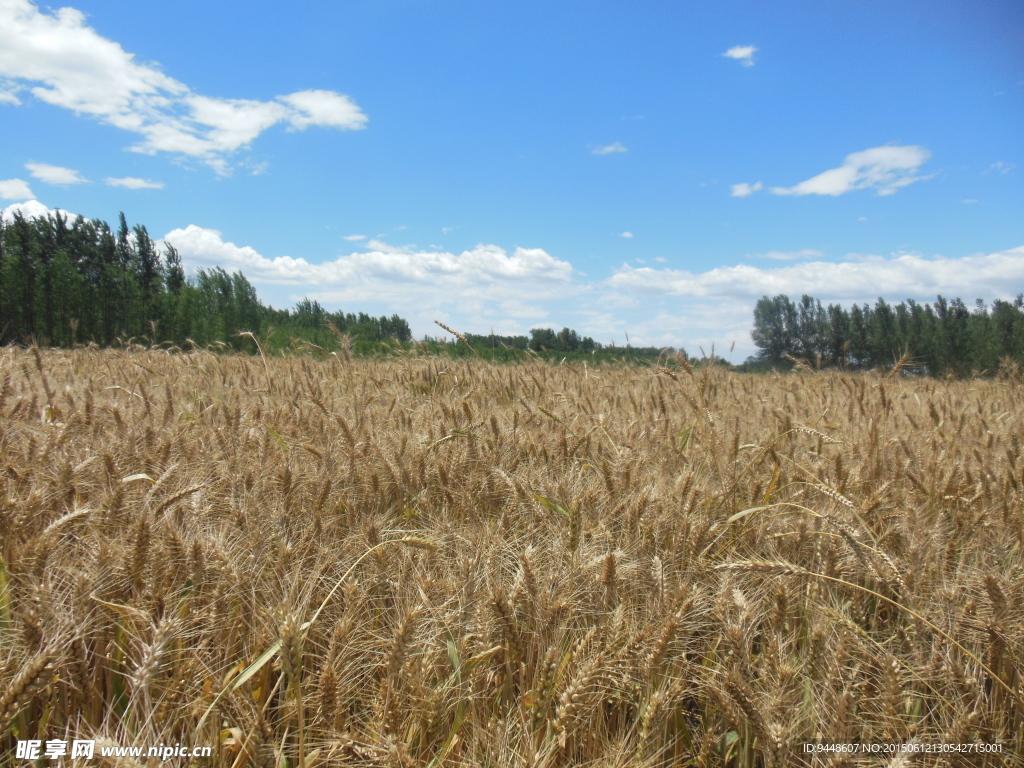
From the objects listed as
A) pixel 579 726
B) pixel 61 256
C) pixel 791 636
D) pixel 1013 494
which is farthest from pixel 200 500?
pixel 61 256

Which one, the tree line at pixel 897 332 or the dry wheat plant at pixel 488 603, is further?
the tree line at pixel 897 332

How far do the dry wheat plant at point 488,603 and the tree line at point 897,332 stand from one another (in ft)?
103

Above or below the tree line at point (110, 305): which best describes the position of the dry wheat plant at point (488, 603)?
below

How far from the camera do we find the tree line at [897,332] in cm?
3797

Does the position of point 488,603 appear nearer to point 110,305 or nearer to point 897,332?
point 110,305

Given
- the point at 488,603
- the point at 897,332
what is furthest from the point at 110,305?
the point at 897,332

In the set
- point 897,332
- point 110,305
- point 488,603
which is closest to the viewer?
point 488,603

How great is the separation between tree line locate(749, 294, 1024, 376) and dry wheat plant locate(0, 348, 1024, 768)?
31.5 meters

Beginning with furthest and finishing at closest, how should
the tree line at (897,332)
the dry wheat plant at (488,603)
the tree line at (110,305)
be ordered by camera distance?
1. the tree line at (897,332)
2. the tree line at (110,305)
3. the dry wheat plant at (488,603)

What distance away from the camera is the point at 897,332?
4506 centimetres

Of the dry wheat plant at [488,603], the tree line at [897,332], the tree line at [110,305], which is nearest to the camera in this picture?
the dry wheat plant at [488,603]

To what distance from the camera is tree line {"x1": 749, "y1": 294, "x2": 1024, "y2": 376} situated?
38.0m

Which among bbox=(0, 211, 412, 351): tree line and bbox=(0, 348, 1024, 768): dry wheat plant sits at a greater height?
bbox=(0, 211, 412, 351): tree line

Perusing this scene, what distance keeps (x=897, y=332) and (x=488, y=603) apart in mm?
54424
